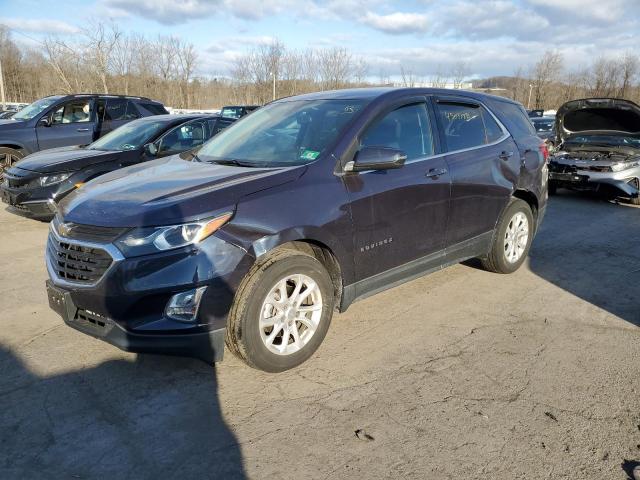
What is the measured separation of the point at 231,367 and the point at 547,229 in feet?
19.0

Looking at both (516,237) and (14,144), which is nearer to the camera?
(516,237)

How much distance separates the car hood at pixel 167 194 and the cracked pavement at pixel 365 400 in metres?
1.05

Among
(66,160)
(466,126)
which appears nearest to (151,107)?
(66,160)

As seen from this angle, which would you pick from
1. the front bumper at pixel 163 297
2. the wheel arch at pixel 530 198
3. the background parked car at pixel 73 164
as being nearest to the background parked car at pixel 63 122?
the background parked car at pixel 73 164

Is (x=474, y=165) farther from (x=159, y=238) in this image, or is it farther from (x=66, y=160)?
(x=66, y=160)

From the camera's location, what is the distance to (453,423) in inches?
110

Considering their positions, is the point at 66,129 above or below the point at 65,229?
above

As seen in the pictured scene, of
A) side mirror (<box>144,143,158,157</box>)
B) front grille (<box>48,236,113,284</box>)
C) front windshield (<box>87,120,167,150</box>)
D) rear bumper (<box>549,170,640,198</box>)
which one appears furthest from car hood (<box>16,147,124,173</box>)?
rear bumper (<box>549,170,640,198</box>)

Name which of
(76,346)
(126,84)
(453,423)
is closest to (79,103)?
(76,346)

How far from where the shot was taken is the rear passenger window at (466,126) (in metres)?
4.38

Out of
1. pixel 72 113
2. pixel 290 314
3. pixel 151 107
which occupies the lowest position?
pixel 290 314

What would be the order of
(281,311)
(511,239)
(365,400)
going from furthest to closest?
(511,239) < (281,311) < (365,400)

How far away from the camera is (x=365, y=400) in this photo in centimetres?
300

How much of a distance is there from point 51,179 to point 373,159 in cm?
505
